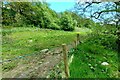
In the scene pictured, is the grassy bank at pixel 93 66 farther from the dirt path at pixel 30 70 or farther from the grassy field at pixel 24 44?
the grassy field at pixel 24 44

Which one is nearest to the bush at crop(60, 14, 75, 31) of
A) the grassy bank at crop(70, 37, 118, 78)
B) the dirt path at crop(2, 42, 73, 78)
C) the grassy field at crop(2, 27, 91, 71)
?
the grassy field at crop(2, 27, 91, 71)

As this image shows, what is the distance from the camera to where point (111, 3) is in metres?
12.0

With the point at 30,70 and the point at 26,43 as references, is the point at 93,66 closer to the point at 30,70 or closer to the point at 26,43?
the point at 30,70

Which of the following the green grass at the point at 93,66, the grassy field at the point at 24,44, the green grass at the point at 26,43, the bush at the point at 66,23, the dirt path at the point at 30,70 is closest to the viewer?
the dirt path at the point at 30,70

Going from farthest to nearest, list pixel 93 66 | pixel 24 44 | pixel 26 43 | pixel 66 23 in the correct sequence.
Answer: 1. pixel 66 23
2. pixel 26 43
3. pixel 24 44
4. pixel 93 66

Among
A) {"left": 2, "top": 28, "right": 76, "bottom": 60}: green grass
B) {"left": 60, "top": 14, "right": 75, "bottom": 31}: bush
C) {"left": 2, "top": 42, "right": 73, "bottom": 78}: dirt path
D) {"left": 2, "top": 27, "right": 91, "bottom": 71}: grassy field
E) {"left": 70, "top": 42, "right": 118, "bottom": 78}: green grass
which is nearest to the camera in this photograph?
{"left": 2, "top": 42, "right": 73, "bottom": 78}: dirt path

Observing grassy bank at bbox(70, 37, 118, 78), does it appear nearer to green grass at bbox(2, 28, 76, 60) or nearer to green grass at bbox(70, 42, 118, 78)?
green grass at bbox(70, 42, 118, 78)

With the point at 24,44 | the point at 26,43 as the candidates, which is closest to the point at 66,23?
the point at 26,43

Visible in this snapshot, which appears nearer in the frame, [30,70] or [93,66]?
[30,70]

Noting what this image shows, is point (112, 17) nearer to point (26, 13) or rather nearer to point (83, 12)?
point (83, 12)

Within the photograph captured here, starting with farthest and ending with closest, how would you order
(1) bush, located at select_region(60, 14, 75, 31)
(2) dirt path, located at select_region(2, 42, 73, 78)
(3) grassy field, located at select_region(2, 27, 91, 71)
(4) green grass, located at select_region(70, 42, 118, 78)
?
(1) bush, located at select_region(60, 14, 75, 31) → (3) grassy field, located at select_region(2, 27, 91, 71) → (4) green grass, located at select_region(70, 42, 118, 78) → (2) dirt path, located at select_region(2, 42, 73, 78)

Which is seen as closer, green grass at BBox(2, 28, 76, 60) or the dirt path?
the dirt path

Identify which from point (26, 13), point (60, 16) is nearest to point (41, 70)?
point (26, 13)

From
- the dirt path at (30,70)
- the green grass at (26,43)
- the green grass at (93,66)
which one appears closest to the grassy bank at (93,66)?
the green grass at (93,66)
